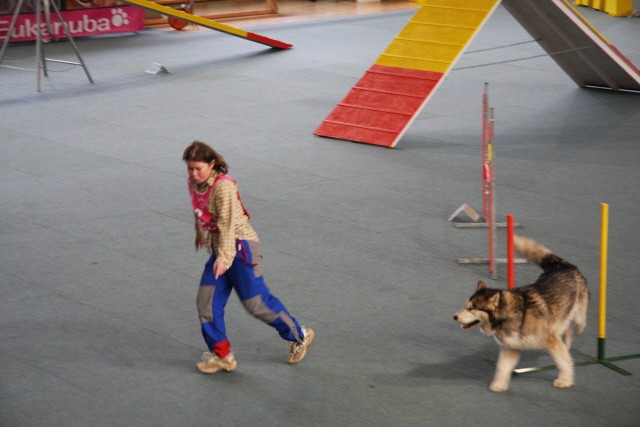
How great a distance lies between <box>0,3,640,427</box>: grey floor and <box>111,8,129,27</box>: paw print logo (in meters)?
2.57

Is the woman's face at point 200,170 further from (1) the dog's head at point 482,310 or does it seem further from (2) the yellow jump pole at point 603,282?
(2) the yellow jump pole at point 603,282

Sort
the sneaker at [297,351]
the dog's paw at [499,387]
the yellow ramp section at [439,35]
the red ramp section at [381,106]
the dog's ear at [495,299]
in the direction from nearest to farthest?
1. the dog's ear at [495,299]
2. the dog's paw at [499,387]
3. the sneaker at [297,351]
4. the red ramp section at [381,106]
5. the yellow ramp section at [439,35]

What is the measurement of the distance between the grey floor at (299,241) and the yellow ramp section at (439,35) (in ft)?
2.68

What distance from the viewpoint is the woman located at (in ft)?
16.3

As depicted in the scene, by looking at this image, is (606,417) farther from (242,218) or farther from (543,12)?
(543,12)

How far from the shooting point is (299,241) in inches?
290

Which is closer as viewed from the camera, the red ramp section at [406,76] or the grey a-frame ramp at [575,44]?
the red ramp section at [406,76]

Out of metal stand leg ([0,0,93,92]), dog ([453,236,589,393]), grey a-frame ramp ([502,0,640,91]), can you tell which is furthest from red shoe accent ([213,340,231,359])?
metal stand leg ([0,0,93,92])

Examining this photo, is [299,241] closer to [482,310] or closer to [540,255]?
[540,255]

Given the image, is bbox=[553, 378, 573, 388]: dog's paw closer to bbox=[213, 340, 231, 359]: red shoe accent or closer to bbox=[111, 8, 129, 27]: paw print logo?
bbox=[213, 340, 231, 359]: red shoe accent

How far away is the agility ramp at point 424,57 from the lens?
1017cm

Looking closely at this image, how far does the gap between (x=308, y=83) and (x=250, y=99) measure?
1156 mm

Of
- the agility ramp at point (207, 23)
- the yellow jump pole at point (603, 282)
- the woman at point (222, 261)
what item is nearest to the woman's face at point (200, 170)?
the woman at point (222, 261)

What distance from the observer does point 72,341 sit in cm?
572
